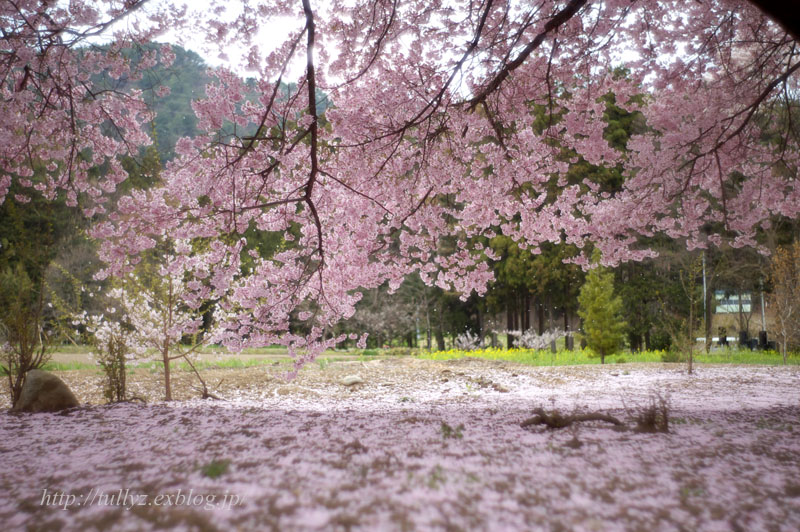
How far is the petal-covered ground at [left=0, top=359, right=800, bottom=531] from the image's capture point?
7.41 ft

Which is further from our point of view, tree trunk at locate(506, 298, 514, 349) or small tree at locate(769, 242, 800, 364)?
tree trunk at locate(506, 298, 514, 349)

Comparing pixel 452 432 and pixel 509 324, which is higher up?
pixel 509 324

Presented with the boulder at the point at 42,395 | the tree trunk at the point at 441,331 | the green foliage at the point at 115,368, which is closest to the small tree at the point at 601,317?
the tree trunk at the point at 441,331

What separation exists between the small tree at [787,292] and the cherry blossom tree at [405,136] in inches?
287

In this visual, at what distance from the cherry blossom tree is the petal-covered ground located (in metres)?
2.25

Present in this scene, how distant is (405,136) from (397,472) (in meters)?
5.12

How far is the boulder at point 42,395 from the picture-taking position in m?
6.38

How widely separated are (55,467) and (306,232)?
413 cm

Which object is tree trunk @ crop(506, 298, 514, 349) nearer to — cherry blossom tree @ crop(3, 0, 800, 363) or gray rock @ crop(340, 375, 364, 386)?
gray rock @ crop(340, 375, 364, 386)

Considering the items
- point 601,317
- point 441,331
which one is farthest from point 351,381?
point 441,331

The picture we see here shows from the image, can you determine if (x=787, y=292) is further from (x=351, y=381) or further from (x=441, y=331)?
(x=441, y=331)

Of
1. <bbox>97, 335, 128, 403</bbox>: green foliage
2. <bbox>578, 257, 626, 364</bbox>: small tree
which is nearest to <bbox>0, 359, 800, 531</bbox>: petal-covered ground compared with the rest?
<bbox>97, 335, 128, 403</bbox>: green foliage

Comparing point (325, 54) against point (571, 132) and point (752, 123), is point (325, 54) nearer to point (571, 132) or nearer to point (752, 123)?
point (571, 132)

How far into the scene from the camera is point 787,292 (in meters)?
13.2
